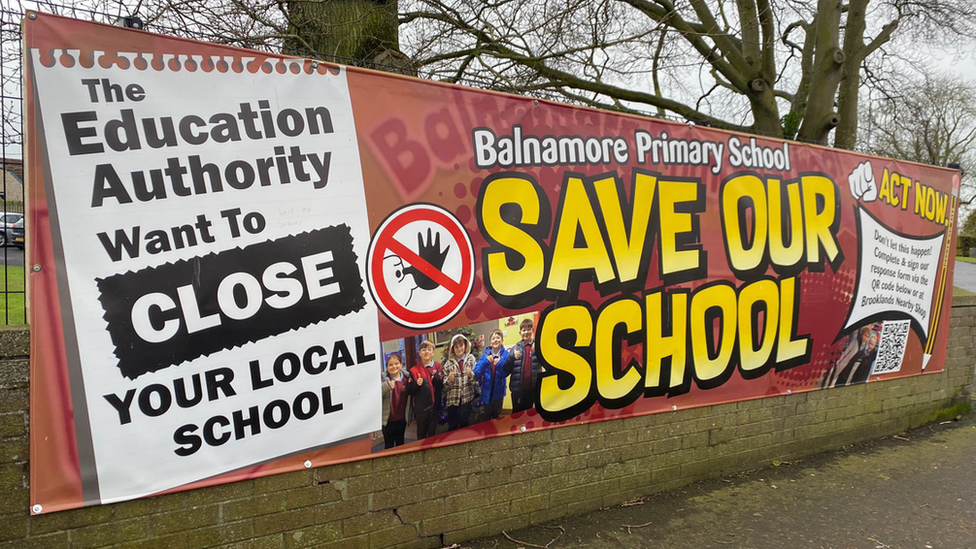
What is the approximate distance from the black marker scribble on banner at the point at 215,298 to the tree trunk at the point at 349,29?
271 cm

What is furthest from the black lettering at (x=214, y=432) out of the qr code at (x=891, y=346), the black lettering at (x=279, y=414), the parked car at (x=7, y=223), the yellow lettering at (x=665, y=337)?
the qr code at (x=891, y=346)

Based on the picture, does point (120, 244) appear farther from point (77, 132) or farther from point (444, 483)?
point (444, 483)

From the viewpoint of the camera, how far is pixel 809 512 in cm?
411

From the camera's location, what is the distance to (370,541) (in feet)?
10.5

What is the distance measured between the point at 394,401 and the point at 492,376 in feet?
1.96

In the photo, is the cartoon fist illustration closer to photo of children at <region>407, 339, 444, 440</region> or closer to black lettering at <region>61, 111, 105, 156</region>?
photo of children at <region>407, 339, 444, 440</region>

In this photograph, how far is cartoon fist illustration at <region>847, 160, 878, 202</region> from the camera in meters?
5.21

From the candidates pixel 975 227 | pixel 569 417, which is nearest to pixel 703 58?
pixel 569 417

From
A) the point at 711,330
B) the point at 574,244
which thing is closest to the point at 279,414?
the point at 574,244

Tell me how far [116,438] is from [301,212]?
1.22m

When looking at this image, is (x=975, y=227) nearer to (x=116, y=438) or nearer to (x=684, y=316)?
(x=684, y=316)

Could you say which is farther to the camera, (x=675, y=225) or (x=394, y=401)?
(x=675, y=225)

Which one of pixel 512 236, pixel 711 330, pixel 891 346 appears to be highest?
pixel 512 236

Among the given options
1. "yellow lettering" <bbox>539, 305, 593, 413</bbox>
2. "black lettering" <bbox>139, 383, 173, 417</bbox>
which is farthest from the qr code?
"black lettering" <bbox>139, 383, 173, 417</bbox>
